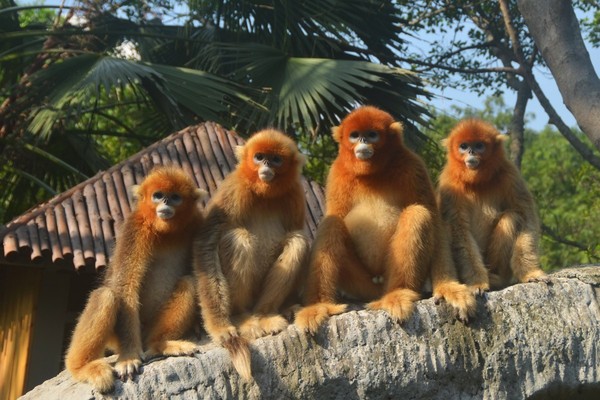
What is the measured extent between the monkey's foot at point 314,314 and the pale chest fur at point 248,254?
410 millimetres

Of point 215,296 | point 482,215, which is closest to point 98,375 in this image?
point 215,296

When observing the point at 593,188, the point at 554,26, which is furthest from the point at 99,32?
the point at 593,188

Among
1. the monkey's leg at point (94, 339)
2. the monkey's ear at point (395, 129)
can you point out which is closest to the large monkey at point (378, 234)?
the monkey's ear at point (395, 129)

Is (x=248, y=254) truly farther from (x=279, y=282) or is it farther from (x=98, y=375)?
(x=98, y=375)

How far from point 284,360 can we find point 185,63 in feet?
28.5

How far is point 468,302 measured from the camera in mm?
6066

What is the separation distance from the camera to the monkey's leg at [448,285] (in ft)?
19.9

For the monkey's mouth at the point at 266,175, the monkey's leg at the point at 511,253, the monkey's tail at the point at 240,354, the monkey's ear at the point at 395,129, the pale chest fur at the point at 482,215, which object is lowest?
the monkey's tail at the point at 240,354

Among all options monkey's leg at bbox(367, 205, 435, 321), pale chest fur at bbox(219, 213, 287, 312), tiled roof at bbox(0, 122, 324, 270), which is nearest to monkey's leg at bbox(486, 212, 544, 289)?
monkey's leg at bbox(367, 205, 435, 321)

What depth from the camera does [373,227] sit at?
6391 mm

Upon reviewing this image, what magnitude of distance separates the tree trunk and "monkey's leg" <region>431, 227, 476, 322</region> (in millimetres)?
4693

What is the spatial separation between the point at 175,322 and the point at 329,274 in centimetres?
112

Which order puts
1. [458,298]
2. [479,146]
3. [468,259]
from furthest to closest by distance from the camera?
[479,146] < [468,259] < [458,298]

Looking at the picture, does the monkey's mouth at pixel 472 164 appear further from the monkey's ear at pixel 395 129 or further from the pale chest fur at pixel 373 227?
the pale chest fur at pixel 373 227
